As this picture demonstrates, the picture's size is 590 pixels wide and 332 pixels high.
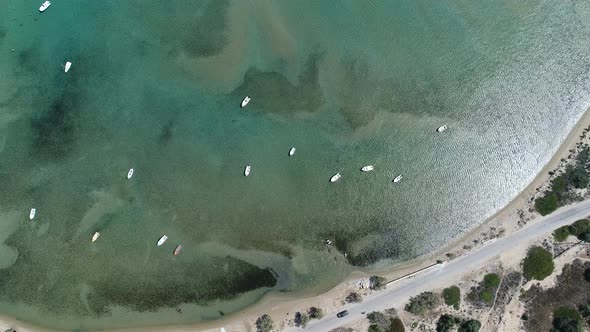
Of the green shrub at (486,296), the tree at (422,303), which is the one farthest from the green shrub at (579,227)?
the tree at (422,303)

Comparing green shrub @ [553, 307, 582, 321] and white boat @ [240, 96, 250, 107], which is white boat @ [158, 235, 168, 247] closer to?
white boat @ [240, 96, 250, 107]

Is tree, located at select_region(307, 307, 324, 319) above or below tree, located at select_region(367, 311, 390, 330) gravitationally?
above

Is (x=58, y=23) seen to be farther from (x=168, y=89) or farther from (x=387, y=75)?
(x=387, y=75)

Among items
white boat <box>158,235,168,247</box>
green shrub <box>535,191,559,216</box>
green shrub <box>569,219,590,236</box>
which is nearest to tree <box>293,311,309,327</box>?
white boat <box>158,235,168,247</box>

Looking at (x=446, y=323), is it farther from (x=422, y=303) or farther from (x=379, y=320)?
(x=379, y=320)

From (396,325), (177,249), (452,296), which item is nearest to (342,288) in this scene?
(396,325)

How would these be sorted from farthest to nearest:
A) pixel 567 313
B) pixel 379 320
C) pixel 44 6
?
1. pixel 44 6
2. pixel 567 313
3. pixel 379 320

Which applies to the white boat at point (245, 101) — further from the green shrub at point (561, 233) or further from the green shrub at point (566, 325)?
the green shrub at point (566, 325)
